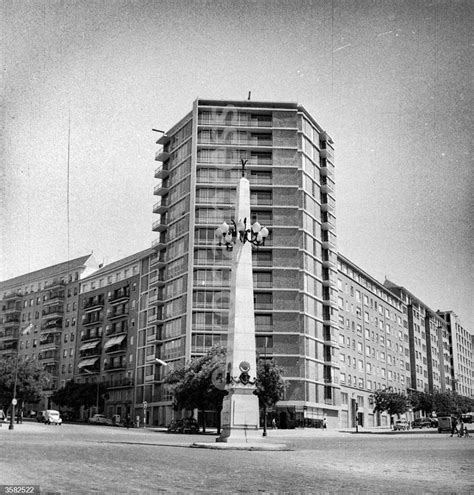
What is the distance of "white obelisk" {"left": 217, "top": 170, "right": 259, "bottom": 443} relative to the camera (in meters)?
22.2

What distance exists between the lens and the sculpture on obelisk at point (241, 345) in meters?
22.3

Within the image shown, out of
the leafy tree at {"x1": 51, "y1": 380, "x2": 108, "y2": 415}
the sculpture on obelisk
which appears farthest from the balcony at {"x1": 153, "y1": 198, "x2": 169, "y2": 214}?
the sculpture on obelisk

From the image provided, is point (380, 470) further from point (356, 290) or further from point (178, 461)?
point (356, 290)

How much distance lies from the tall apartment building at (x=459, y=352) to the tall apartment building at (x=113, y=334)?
53.9 meters

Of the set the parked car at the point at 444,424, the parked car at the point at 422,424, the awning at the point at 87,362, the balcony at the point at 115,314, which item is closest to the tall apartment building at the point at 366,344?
the parked car at the point at 422,424

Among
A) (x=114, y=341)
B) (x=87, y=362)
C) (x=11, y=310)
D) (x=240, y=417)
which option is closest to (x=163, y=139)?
(x=114, y=341)

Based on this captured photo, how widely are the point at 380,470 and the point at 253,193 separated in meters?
56.5

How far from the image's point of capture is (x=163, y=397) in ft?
231

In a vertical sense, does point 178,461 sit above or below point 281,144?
below

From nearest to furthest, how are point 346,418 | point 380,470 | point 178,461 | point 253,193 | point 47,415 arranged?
1. point 380,470
2. point 178,461
3. point 47,415
4. point 253,193
5. point 346,418

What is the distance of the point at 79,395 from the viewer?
82250 millimetres

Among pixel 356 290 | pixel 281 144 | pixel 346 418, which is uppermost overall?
pixel 281 144

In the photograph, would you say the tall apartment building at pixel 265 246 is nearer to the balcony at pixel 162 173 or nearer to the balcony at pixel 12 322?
the balcony at pixel 162 173

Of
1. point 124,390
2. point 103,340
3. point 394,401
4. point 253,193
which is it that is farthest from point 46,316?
point 394,401
